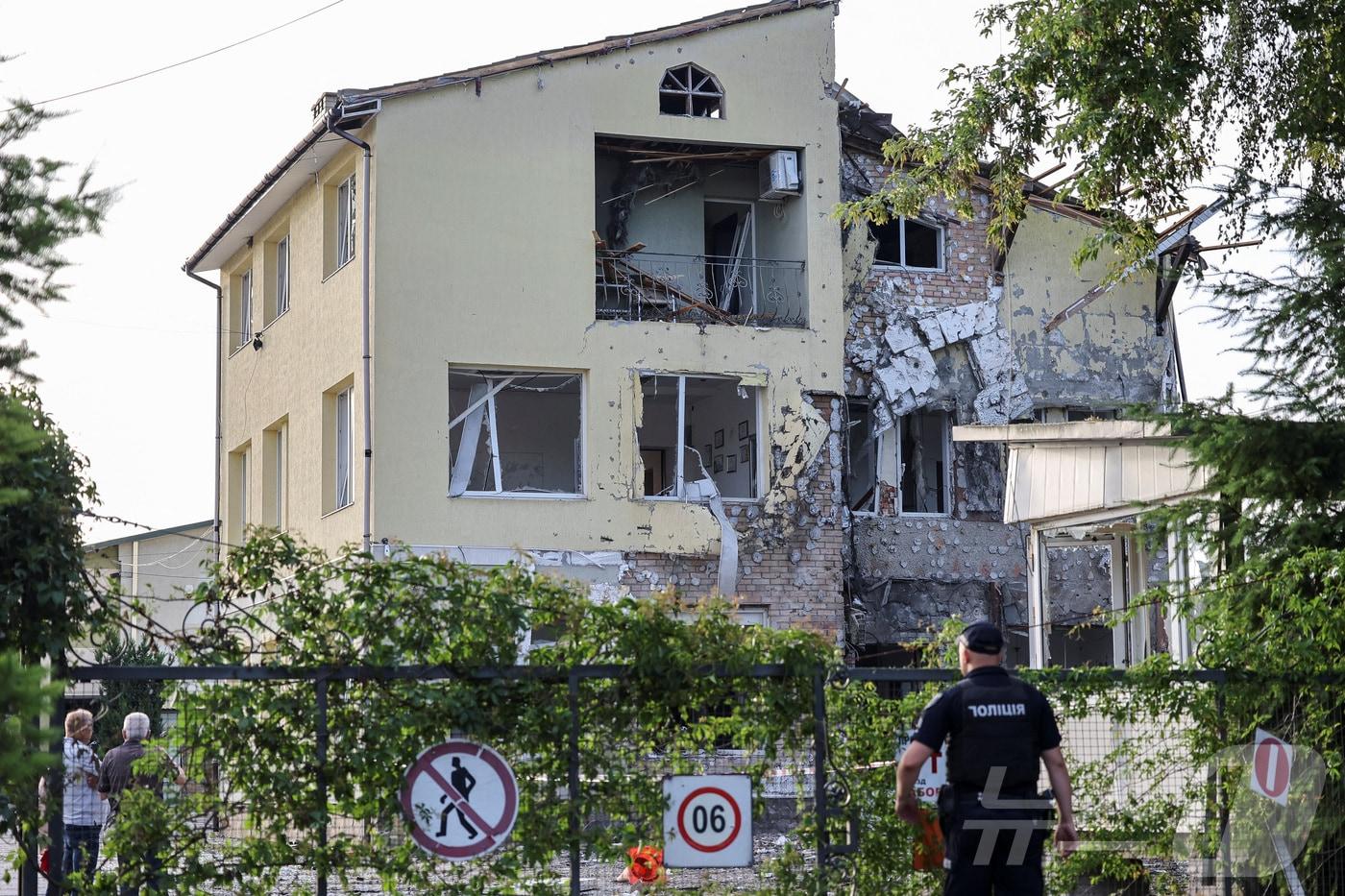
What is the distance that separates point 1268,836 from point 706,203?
17.0 m

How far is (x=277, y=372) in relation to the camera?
2691 cm

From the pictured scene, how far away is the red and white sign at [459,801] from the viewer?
8.65 m

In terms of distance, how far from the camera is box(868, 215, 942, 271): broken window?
83.7ft

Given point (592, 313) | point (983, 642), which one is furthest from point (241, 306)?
point (983, 642)

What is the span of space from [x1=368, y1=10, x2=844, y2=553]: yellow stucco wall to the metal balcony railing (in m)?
0.44

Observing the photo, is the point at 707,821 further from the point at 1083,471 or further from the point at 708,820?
the point at 1083,471

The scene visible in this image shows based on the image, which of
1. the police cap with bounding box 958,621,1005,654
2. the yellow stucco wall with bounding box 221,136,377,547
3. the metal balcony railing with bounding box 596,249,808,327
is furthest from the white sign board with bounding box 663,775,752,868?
the metal balcony railing with bounding box 596,249,808,327

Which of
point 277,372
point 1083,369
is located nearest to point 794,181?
point 1083,369

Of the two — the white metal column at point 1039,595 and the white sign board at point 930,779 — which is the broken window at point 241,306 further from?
the white sign board at point 930,779

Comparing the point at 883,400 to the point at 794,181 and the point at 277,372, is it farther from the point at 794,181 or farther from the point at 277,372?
the point at 277,372

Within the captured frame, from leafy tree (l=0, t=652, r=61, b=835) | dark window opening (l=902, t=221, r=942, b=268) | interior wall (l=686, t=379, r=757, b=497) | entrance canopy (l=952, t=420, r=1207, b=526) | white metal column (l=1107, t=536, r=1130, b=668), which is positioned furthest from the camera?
dark window opening (l=902, t=221, r=942, b=268)

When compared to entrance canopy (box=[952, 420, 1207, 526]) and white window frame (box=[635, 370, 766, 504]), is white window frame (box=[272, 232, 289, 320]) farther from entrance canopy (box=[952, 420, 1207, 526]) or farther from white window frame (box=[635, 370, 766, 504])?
entrance canopy (box=[952, 420, 1207, 526])

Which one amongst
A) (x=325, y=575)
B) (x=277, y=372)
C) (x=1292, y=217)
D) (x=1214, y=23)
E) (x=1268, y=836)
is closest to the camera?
(x=325, y=575)

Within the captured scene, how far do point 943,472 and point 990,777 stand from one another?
18038mm
